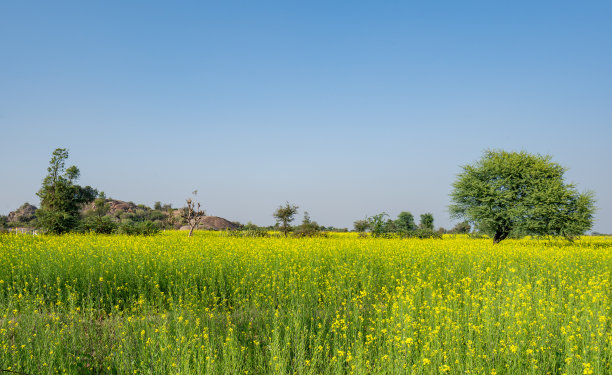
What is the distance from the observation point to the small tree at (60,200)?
27438 millimetres

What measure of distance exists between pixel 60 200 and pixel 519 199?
35287 millimetres

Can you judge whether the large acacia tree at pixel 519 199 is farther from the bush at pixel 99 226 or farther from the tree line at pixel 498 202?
the bush at pixel 99 226

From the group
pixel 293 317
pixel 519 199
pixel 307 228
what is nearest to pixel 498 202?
pixel 519 199

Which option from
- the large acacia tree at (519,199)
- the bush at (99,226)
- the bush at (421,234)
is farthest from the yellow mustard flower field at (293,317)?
the bush at (421,234)

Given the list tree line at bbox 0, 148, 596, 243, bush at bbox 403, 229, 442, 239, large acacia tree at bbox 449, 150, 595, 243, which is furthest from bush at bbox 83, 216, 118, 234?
large acacia tree at bbox 449, 150, 595, 243

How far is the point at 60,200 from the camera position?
28438mm

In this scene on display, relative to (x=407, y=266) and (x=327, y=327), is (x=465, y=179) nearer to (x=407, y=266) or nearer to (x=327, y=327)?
(x=407, y=266)

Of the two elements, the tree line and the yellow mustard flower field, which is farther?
the tree line

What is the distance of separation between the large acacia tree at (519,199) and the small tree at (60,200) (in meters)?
30.4

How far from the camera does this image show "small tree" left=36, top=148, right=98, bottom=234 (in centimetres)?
2744

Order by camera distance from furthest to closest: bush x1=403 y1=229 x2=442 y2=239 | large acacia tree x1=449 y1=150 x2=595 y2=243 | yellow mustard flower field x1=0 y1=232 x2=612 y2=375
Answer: bush x1=403 y1=229 x2=442 y2=239 < large acacia tree x1=449 y1=150 x2=595 y2=243 < yellow mustard flower field x1=0 y1=232 x2=612 y2=375

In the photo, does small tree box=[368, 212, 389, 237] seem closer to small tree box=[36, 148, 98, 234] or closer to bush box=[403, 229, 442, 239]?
bush box=[403, 229, 442, 239]

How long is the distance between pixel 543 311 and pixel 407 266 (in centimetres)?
537

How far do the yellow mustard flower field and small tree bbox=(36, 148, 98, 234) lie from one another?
50.6 ft
